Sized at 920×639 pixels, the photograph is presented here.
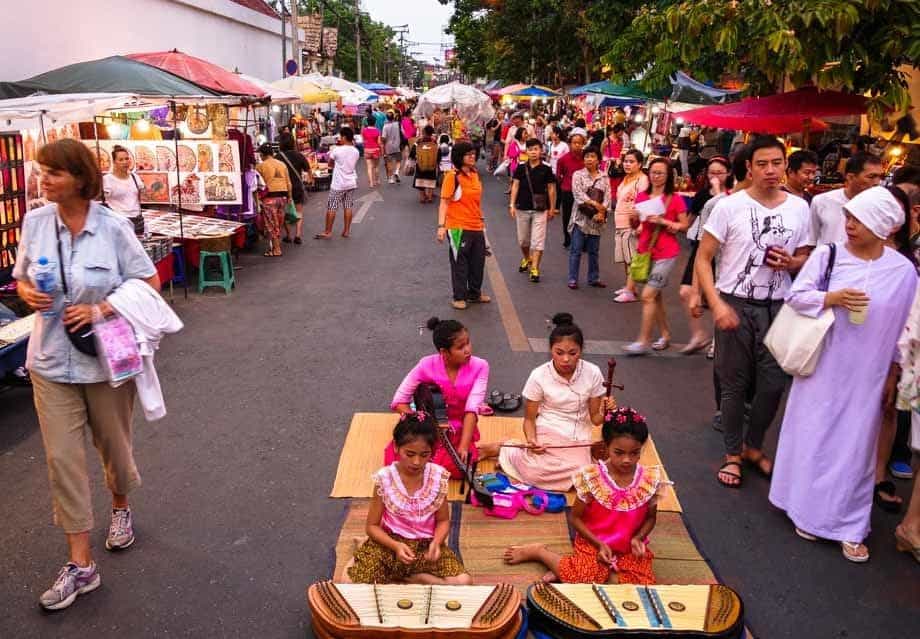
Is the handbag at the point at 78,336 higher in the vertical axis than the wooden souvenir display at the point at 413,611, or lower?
higher

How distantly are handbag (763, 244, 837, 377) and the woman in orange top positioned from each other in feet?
16.0

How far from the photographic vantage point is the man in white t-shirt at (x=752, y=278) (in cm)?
475

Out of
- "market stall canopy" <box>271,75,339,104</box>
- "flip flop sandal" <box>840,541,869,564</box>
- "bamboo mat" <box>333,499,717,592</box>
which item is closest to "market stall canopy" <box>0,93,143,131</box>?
"bamboo mat" <box>333,499,717,592</box>

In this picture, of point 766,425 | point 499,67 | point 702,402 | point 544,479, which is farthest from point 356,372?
point 499,67

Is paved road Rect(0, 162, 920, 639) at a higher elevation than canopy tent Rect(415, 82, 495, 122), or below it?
below

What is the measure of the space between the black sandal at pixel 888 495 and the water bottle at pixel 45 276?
15.3ft

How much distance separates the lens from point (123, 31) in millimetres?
16828

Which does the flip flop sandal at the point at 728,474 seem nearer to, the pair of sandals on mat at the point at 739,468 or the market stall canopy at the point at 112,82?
the pair of sandals on mat at the point at 739,468

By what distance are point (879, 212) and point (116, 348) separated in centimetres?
372

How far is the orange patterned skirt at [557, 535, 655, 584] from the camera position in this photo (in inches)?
145

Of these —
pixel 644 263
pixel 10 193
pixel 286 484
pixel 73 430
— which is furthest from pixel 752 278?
pixel 10 193

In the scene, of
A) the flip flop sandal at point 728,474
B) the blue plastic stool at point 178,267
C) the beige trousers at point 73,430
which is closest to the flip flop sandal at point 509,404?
the flip flop sandal at point 728,474

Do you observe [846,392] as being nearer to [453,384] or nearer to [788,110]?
[453,384]

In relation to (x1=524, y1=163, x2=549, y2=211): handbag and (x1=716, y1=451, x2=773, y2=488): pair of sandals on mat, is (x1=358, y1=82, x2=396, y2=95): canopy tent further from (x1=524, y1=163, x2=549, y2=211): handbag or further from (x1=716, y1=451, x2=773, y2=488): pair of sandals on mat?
(x1=716, y1=451, x2=773, y2=488): pair of sandals on mat
